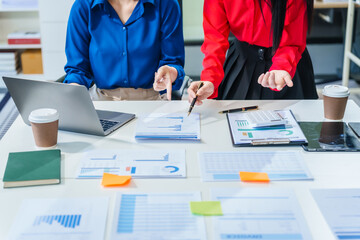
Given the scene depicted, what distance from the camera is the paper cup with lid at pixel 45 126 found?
1.22 meters

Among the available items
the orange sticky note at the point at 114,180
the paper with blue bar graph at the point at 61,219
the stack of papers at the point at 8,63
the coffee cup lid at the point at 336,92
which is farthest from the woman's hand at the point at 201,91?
the stack of papers at the point at 8,63

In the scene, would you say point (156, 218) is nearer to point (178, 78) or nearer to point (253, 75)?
point (178, 78)

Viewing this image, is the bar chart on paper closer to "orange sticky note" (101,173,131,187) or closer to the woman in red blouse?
"orange sticky note" (101,173,131,187)

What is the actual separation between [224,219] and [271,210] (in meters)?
0.11

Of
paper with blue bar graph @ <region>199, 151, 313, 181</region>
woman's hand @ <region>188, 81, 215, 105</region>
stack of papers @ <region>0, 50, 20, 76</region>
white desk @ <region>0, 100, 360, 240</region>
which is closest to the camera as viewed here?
white desk @ <region>0, 100, 360, 240</region>

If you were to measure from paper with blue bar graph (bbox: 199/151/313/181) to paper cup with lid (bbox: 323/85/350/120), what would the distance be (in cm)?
31

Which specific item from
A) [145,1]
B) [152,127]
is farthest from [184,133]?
[145,1]

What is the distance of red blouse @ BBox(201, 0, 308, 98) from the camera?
169 cm

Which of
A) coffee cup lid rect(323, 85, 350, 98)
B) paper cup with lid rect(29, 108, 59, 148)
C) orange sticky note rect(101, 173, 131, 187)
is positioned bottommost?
orange sticky note rect(101, 173, 131, 187)

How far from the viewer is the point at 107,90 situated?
1929 mm

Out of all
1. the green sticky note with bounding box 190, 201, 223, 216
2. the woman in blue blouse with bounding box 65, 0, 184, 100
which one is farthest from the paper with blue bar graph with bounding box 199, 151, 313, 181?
the woman in blue blouse with bounding box 65, 0, 184, 100

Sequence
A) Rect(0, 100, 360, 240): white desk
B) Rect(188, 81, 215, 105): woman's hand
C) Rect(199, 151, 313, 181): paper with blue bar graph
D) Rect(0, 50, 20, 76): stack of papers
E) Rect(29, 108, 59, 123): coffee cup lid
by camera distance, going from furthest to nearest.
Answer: Rect(0, 50, 20, 76): stack of papers → Rect(188, 81, 215, 105): woman's hand → Rect(29, 108, 59, 123): coffee cup lid → Rect(199, 151, 313, 181): paper with blue bar graph → Rect(0, 100, 360, 240): white desk

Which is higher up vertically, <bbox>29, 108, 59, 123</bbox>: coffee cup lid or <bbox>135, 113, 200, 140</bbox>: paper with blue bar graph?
<bbox>29, 108, 59, 123</bbox>: coffee cup lid

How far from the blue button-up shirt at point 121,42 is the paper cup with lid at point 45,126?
527mm
